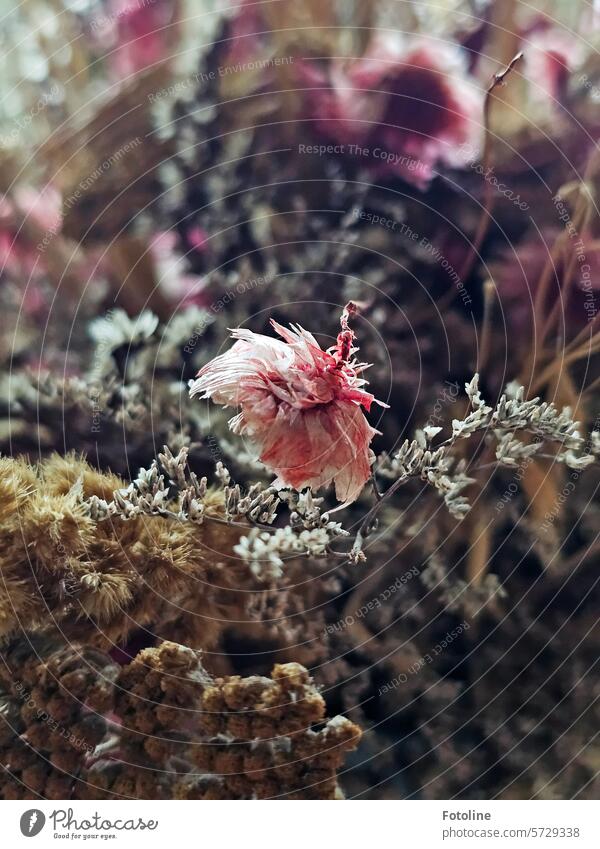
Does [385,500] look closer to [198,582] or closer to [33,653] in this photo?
[198,582]

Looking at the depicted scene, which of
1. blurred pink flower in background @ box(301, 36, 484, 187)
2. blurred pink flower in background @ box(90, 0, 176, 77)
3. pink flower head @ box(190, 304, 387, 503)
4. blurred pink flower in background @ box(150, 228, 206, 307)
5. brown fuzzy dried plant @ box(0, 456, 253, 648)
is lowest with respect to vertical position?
brown fuzzy dried plant @ box(0, 456, 253, 648)

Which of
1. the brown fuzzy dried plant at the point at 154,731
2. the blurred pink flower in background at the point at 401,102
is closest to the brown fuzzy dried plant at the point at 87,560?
the brown fuzzy dried plant at the point at 154,731

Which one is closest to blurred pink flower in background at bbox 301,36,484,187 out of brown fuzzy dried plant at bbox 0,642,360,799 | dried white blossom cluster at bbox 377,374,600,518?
dried white blossom cluster at bbox 377,374,600,518

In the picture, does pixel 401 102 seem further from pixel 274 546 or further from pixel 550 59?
pixel 274 546

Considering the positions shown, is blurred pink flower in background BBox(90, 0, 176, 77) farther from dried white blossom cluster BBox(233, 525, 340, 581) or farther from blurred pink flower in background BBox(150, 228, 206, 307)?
dried white blossom cluster BBox(233, 525, 340, 581)

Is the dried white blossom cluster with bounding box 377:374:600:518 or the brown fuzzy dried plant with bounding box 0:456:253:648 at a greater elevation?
the dried white blossom cluster with bounding box 377:374:600:518

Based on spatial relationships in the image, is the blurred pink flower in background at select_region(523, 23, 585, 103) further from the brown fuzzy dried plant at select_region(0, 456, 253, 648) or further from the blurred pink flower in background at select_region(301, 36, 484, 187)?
the brown fuzzy dried plant at select_region(0, 456, 253, 648)

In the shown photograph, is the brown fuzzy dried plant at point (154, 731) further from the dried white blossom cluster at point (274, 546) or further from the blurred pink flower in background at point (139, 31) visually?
the blurred pink flower in background at point (139, 31)
